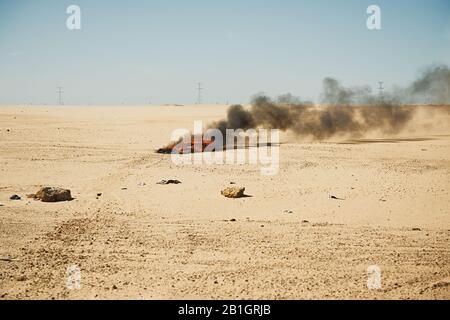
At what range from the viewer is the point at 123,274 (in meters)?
7.17

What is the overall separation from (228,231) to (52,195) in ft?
18.0

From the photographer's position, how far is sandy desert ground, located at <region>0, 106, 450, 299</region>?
267 inches

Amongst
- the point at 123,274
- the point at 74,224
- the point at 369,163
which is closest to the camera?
the point at 123,274

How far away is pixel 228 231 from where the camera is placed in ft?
31.7

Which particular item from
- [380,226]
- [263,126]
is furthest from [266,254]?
[263,126]

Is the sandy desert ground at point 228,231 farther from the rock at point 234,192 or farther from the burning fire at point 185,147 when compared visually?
the burning fire at point 185,147

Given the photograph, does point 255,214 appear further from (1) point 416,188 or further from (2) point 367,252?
(1) point 416,188

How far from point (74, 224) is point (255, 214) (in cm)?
440
